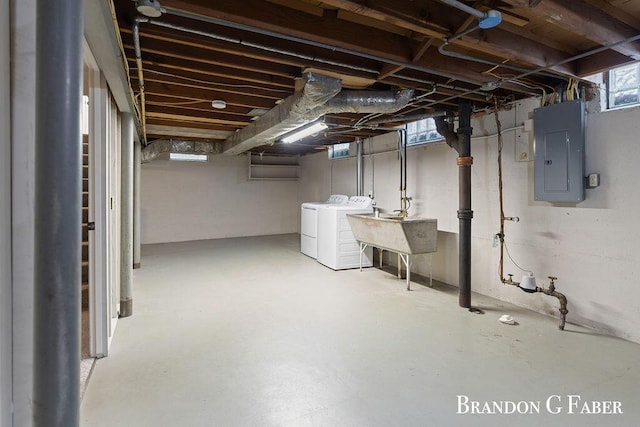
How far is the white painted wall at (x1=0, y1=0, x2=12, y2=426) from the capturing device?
0.93 m

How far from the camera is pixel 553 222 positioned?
330cm

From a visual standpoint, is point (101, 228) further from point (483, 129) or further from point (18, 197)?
point (483, 129)

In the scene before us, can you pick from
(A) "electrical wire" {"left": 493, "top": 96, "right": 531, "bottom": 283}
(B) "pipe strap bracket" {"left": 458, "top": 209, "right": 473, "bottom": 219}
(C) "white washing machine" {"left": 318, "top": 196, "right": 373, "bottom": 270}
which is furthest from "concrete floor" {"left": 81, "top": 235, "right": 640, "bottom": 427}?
(C) "white washing machine" {"left": 318, "top": 196, "right": 373, "bottom": 270}

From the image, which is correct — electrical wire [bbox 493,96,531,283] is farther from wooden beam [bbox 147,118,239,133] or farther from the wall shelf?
the wall shelf

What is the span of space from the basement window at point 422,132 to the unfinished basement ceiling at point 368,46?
0.97m

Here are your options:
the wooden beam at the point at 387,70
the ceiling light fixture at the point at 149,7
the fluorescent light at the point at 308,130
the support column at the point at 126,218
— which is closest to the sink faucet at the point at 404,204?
the fluorescent light at the point at 308,130

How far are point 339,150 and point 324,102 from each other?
405 cm

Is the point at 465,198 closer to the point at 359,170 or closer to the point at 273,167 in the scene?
the point at 359,170

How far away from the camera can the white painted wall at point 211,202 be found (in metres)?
7.54

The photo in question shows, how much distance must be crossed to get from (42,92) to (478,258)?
13.8ft

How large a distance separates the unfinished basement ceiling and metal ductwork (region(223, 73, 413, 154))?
8 centimetres

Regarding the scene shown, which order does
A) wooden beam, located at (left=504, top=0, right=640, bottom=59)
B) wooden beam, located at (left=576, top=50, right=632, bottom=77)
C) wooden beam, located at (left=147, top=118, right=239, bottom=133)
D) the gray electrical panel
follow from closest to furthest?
wooden beam, located at (left=504, top=0, right=640, bottom=59) < wooden beam, located at (left=576, top=50, right=632, bottom=77) < the gray electrical panel < wooden beam, located at (left=147, top=118, right=239, bottom=133)

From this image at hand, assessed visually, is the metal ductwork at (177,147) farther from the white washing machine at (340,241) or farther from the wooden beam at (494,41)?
the wooden beam at (494,41)

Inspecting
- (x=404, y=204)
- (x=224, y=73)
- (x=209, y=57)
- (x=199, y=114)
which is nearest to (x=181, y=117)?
(x=199, y=114)
